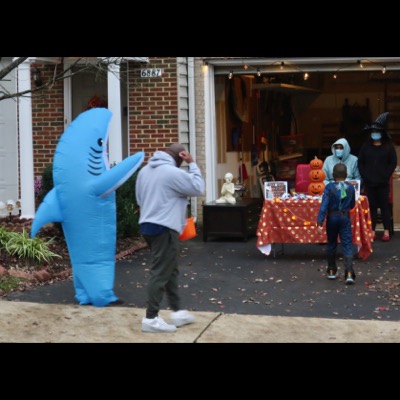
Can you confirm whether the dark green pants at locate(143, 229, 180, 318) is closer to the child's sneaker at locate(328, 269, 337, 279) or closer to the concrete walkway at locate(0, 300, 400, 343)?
the concrete walkway at locate(0, 300, 400, 343)

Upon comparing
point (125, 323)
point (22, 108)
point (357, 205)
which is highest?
point (22, 108)

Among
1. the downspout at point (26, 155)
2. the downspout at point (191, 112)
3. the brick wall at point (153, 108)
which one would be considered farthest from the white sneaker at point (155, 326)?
the downspout at point (191, 112)

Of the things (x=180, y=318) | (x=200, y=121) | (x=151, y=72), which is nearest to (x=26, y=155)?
(x=151, y=72)

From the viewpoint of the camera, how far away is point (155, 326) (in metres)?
7.52

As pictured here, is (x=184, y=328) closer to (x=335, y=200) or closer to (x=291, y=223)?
(x=335, y=200)

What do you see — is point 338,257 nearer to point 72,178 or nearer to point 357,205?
point 357,205

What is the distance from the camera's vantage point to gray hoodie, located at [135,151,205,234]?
7.35 metres

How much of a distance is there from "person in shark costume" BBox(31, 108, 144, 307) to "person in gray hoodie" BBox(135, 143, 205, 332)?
0.98 metres

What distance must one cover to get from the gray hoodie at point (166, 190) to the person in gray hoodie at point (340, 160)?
5.15 metres

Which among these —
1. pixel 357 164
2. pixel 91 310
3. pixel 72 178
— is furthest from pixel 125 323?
pixel 357 164

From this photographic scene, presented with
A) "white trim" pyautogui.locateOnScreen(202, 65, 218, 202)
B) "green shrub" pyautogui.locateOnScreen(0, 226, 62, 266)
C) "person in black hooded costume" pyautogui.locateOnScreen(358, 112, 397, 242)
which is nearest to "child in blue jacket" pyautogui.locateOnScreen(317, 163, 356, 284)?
"person in black hooded costume" pyautogui.locateOnScreen(358, 112, 397, 242)

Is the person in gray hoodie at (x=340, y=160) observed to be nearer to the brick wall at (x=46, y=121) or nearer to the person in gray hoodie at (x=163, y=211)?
the brick wall at (x=46, y=121)

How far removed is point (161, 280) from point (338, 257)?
4.59m

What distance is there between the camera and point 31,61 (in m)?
13.4
